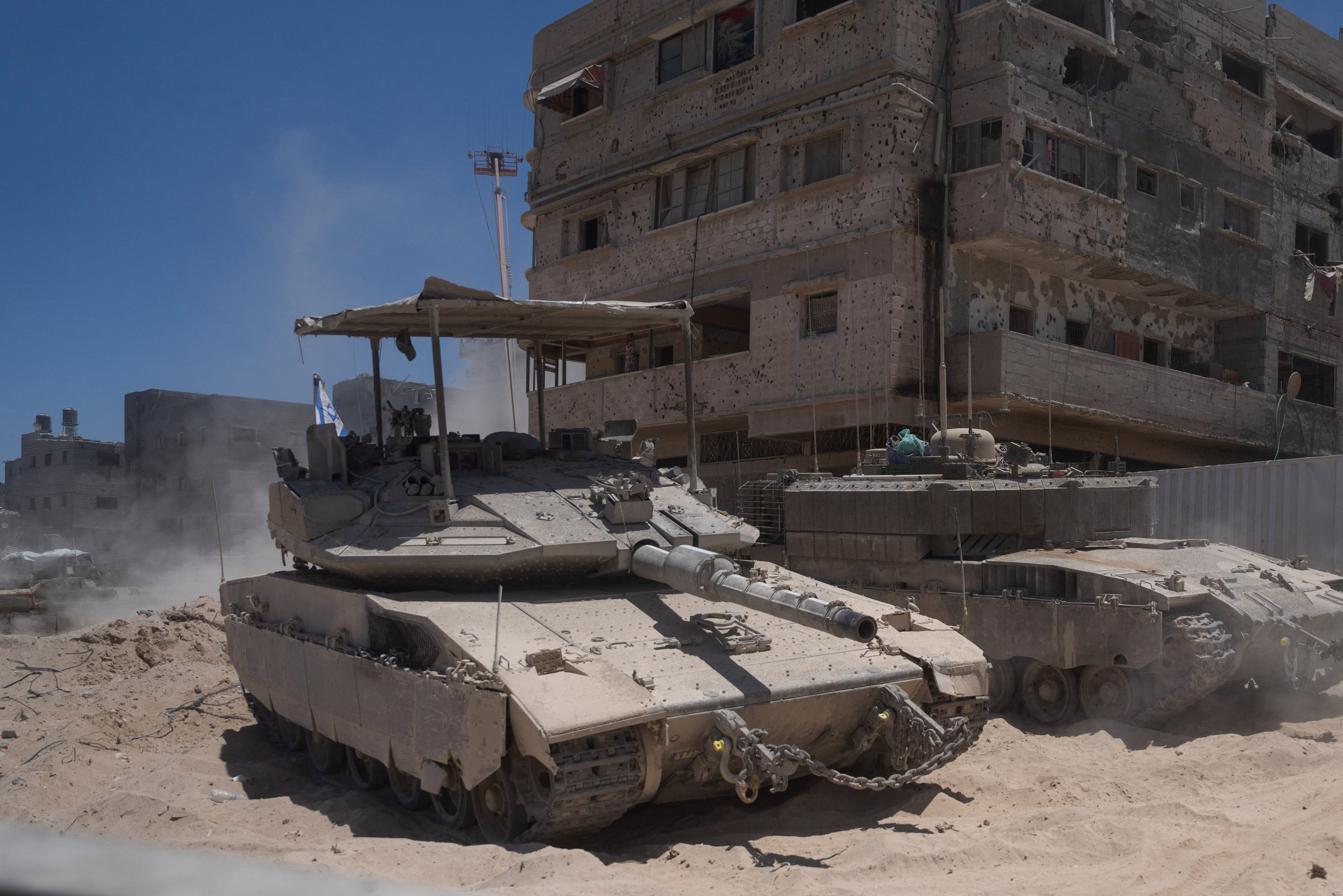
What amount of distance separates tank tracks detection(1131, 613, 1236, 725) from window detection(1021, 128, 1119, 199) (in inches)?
426

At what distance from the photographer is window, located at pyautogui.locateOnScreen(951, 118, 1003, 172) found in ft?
58.0

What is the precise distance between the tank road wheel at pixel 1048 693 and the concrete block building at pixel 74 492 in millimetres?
31063

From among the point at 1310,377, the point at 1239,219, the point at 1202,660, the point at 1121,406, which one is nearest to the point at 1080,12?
the point at 1239,219

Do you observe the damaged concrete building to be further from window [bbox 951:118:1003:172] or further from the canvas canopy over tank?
the canvas canopy over tank

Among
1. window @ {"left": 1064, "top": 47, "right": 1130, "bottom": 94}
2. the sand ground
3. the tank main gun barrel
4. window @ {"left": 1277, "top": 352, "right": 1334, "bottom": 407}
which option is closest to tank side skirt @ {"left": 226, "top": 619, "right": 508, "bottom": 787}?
the sand ground

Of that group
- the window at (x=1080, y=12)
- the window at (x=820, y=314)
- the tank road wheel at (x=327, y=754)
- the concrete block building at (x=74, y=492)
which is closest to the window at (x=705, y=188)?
the window at (x=820, y=314)

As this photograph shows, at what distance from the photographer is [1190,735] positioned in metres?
8.84

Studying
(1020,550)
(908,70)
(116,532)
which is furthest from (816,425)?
(116,532)

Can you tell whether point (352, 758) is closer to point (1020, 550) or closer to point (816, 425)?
point (1020, 550)

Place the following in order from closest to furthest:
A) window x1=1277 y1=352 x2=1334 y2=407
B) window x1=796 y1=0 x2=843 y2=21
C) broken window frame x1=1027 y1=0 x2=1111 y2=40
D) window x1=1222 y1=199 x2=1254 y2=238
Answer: broken window frame x1=1027 y1=0 x2=1111 y2=40, window x1=796 y1=0 x2=843 y2=21, window x1=1222 y1=199 x2=1254 y2=238, window x1=1277 y1=352 x2=1334 y2=407

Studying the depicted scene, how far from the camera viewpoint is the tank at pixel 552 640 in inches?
225

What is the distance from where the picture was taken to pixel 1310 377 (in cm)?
2552

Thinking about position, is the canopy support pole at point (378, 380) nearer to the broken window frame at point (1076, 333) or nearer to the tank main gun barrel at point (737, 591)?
the tank main gun barrel at point (737, 591)

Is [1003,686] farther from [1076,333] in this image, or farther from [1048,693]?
[1076,333]
